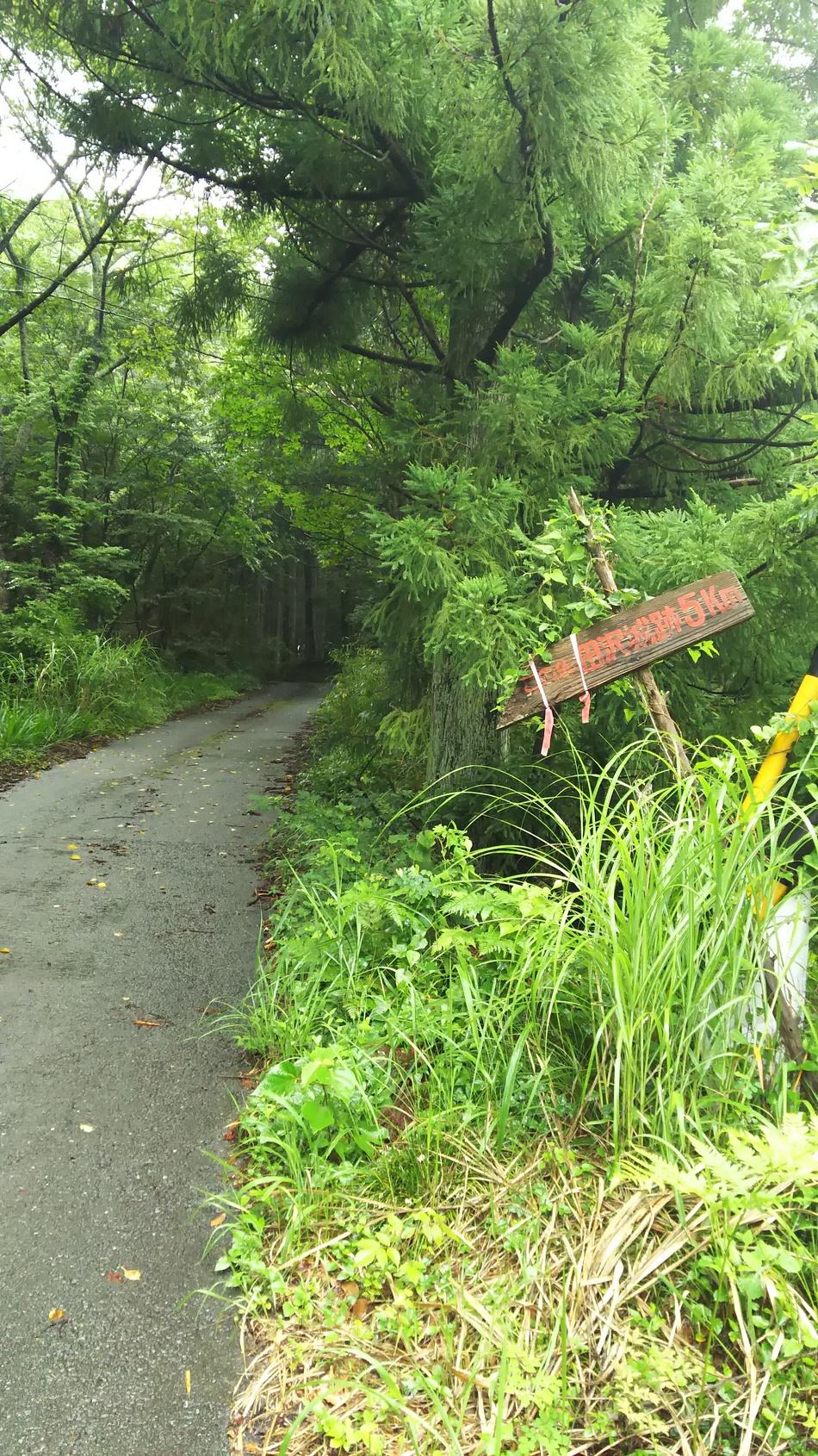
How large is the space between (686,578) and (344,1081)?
2174 millimetres

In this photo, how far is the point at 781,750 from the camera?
6.84 ft

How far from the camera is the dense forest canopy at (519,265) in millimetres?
2773

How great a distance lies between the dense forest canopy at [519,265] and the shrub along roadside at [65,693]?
4129 millimetres

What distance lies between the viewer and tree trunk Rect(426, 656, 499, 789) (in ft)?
13.9

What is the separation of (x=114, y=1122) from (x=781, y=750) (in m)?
2.38

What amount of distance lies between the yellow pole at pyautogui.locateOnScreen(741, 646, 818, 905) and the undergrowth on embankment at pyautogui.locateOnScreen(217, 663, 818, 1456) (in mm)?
67

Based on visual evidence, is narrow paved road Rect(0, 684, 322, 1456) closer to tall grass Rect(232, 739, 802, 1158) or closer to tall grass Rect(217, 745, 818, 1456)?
tall grass Rect(217, 745, 818, 1456)

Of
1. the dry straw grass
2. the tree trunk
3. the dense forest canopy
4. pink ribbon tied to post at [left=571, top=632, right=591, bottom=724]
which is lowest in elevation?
the dry straw grass

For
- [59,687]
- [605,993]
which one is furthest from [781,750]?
[59,687]

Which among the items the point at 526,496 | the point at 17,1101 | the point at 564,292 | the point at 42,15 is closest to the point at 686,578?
the point at 526,496

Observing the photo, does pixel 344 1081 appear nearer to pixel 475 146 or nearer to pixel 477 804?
pixel 477 804

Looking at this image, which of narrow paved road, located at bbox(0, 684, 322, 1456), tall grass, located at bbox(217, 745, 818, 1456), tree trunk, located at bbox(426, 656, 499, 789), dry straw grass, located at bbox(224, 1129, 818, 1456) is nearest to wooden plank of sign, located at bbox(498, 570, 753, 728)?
tall grass, located at bbox(217, 745, 818, 1456)

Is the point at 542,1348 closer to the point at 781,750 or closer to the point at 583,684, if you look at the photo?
the point at 781,750

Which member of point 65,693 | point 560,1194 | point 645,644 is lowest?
point 560,1194
